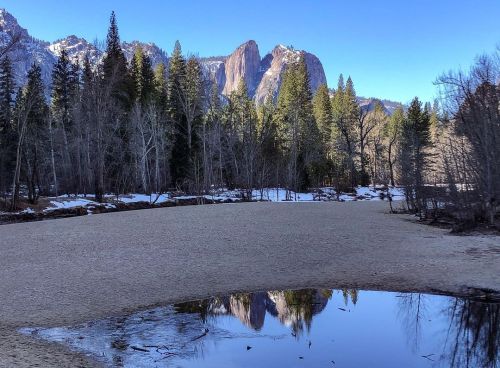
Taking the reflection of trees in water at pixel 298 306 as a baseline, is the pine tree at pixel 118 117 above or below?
above

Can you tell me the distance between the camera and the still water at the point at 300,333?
220 inches

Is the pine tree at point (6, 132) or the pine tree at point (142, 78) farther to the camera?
the pine tree at point (142, 78)

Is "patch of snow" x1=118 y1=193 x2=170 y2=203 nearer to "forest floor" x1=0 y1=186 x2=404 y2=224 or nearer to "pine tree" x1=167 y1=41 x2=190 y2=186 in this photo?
"forest floor" x1=0 y1=186 x2=404 y2=224

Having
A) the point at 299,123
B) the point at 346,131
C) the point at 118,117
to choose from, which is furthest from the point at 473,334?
the point at 299,123

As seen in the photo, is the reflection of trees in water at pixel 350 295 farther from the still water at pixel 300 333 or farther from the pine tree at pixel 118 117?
the pine tree at pixel 118 117

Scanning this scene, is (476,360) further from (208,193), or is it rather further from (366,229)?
(208,193)

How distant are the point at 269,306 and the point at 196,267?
3.11 m

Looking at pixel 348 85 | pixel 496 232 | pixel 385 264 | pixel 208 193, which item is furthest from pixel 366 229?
pixel 348 85

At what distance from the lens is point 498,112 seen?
20578 millimetres

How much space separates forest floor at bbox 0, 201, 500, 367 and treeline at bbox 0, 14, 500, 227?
34.6 feet

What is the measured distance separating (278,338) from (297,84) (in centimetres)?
6042

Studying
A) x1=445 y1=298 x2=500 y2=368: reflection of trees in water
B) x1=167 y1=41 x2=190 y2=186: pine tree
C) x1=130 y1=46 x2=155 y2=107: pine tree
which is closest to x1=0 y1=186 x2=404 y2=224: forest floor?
x1=167 y1=41 x2=190 y2=186: pine tree

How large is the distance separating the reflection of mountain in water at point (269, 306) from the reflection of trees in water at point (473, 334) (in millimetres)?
2025

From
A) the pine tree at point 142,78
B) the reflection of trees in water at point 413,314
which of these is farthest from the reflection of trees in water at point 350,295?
the pine tree at point 142,78
